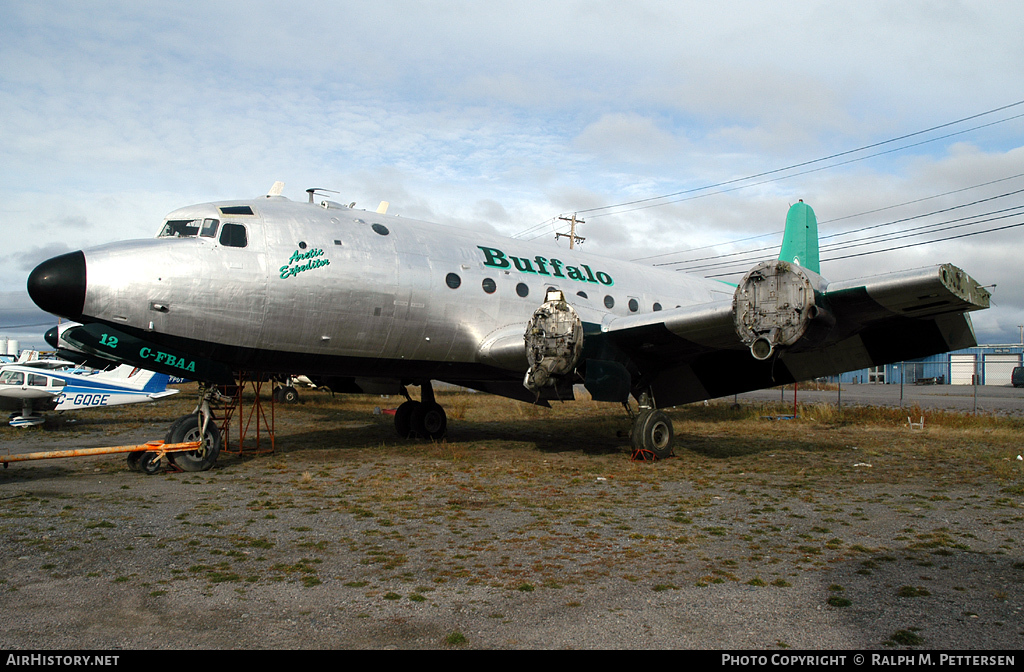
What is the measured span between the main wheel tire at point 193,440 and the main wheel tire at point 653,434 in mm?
7175

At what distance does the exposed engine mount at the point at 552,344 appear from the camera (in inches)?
421

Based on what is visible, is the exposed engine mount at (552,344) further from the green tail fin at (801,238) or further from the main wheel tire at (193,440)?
the green tail fin at (801,238)

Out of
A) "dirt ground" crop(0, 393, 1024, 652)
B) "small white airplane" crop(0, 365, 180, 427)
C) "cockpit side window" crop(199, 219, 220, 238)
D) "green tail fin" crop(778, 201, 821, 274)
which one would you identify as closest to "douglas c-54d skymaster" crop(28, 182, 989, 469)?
"cockpit side window" crop(199, 219, 220, 238)

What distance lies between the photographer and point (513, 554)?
591cm

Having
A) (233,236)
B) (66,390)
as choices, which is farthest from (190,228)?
(66,390)

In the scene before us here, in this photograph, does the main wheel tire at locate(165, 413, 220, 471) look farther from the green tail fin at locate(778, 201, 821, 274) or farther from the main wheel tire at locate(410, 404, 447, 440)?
the green tail fin at locate(778, 201, 821, 274)

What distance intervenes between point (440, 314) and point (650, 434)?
439 cm

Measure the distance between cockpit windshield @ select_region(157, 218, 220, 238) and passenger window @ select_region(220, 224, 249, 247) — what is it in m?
0.12

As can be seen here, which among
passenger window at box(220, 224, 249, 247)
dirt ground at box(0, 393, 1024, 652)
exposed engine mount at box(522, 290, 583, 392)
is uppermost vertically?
passenger window at box(220, 224, 249, 247)

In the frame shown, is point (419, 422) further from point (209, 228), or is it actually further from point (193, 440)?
point (209, 228)

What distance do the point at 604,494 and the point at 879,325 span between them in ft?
18.7

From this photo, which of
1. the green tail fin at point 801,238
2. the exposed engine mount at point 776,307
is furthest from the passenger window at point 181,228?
the green tail fin at point 801,238

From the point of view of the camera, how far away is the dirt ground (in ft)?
13.5
